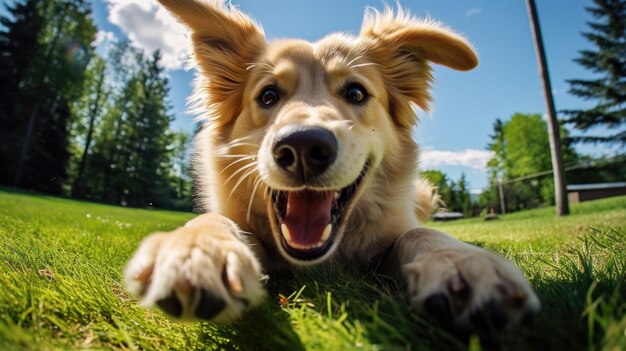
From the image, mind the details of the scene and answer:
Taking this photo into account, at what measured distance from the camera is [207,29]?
343 centimetres

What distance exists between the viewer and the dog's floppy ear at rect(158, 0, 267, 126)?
340 centimetres

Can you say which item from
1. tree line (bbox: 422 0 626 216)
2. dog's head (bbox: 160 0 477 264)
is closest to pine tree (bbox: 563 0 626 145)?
tree line (bbox: 422 0 626 216)

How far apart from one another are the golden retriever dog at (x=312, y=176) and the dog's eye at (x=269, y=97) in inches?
0.6

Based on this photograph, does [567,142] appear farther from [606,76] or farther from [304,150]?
[304,150]

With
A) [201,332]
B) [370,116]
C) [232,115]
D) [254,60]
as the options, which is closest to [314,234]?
[201,332]

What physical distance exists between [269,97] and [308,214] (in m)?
1.14

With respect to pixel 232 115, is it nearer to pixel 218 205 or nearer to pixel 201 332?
pixel 218 205

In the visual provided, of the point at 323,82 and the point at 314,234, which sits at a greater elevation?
the point at 323,82

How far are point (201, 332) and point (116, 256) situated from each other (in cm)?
199

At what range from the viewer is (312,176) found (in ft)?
6.68

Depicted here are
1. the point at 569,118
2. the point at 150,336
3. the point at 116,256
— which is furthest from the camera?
the point at 569,118

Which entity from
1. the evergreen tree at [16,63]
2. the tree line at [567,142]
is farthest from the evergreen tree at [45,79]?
the tree line at [567,142]

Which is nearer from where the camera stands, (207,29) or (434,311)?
(434,311)

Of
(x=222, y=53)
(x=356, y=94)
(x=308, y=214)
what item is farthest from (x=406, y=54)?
(x=308, y=214)
